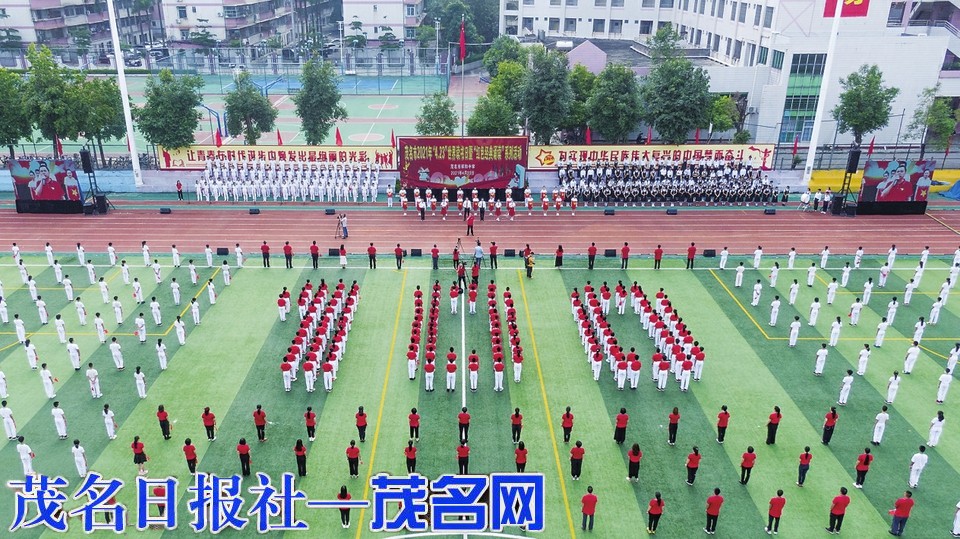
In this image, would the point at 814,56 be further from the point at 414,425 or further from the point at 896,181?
the point at 414,425

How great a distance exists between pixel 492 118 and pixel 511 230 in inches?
334

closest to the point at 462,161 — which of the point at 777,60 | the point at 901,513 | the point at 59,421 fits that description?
the point at 59,421

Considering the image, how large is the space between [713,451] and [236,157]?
28.4 m

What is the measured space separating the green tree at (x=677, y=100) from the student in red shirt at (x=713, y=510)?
2707cm

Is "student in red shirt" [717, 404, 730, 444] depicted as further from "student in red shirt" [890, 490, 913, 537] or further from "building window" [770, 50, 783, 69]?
"building window" [770, 50, 783, 69]

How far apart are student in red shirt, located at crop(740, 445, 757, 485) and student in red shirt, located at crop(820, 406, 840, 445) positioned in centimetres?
236

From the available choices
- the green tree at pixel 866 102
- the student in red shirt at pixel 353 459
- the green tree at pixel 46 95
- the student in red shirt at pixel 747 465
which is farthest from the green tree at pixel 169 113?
the green tree at pixel 866 102

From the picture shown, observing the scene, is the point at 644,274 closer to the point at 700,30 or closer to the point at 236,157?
the point at 236,157

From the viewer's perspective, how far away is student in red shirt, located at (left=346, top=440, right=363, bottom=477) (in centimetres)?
1530

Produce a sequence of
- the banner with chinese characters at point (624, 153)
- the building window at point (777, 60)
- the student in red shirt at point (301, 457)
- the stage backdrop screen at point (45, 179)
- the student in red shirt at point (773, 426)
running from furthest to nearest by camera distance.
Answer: the building window at point (777, 60)
the banner with chinese characters at point (624, 153)
the stage backdrop screen at point (45, 179)
the student in red shirt at point (773, 426)
the student in red shirt at point (301, 457)

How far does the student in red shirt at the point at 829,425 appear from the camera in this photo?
16641mm

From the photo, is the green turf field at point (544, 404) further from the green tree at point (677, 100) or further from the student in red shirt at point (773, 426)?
the green tree at point (677, 100)

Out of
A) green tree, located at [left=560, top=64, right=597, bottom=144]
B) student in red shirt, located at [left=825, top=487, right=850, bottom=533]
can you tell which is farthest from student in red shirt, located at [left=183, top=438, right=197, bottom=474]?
green tree, located at [left=560, top=64, right=597, bottom=144]

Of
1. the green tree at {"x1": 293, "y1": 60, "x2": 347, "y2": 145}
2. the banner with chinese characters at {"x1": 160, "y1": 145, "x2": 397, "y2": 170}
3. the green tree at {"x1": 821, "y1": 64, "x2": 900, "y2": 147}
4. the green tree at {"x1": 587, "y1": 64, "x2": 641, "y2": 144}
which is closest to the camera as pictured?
the banner with chinese characters at {"x1": 160, "y1": 145, "x2": 397, "y2": 170}
